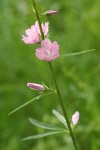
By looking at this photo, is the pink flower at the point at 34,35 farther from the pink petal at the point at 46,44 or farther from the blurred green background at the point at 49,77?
the blurred green background at the point at 49,77

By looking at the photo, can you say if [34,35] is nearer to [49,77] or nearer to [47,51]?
[47,51]

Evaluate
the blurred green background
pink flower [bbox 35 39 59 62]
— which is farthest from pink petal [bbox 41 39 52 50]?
the blurred green background

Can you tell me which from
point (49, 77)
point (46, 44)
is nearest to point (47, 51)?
point (46, 44)

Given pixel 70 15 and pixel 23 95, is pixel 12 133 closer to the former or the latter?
pixel 23 95

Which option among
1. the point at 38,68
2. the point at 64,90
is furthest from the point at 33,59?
the point at 64,90

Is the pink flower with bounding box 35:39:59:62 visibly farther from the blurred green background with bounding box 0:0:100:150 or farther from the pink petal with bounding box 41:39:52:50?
the blurred green background with bounding box 0:0:100:150
